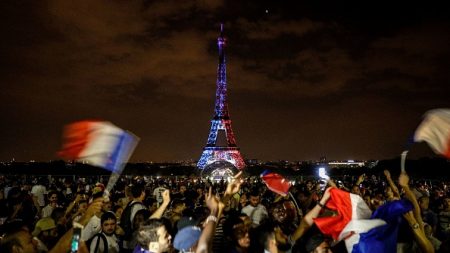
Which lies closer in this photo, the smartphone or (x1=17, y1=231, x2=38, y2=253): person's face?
the smartphone

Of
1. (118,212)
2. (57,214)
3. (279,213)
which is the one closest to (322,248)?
(279,213)

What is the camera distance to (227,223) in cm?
511

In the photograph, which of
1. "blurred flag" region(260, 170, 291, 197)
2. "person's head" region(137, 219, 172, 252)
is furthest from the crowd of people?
"blurred flag" region(260, 170, 291, 197)

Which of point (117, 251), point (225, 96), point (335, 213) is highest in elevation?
point (225, 96)

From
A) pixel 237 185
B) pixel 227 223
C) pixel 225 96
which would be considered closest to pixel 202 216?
pixel 227 223

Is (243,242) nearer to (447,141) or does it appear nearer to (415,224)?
(415,224)

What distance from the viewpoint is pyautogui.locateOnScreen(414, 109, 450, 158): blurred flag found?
5332 mm

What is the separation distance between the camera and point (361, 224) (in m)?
5.39

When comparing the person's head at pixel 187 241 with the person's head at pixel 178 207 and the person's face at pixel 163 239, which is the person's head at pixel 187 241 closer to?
the person's face at pixel 163 239

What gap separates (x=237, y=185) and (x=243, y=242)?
0.65 metres

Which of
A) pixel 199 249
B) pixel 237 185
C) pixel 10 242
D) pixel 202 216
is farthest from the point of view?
pixel 202 216

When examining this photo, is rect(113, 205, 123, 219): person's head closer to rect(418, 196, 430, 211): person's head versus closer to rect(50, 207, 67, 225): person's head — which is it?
rect(50, 207, 67, 225): person's head

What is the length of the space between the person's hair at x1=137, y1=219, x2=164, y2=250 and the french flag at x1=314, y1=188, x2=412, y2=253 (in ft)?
7.77

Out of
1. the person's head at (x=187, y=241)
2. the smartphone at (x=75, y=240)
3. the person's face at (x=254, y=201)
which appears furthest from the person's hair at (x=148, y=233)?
the person's face at (x=254, y=201)
